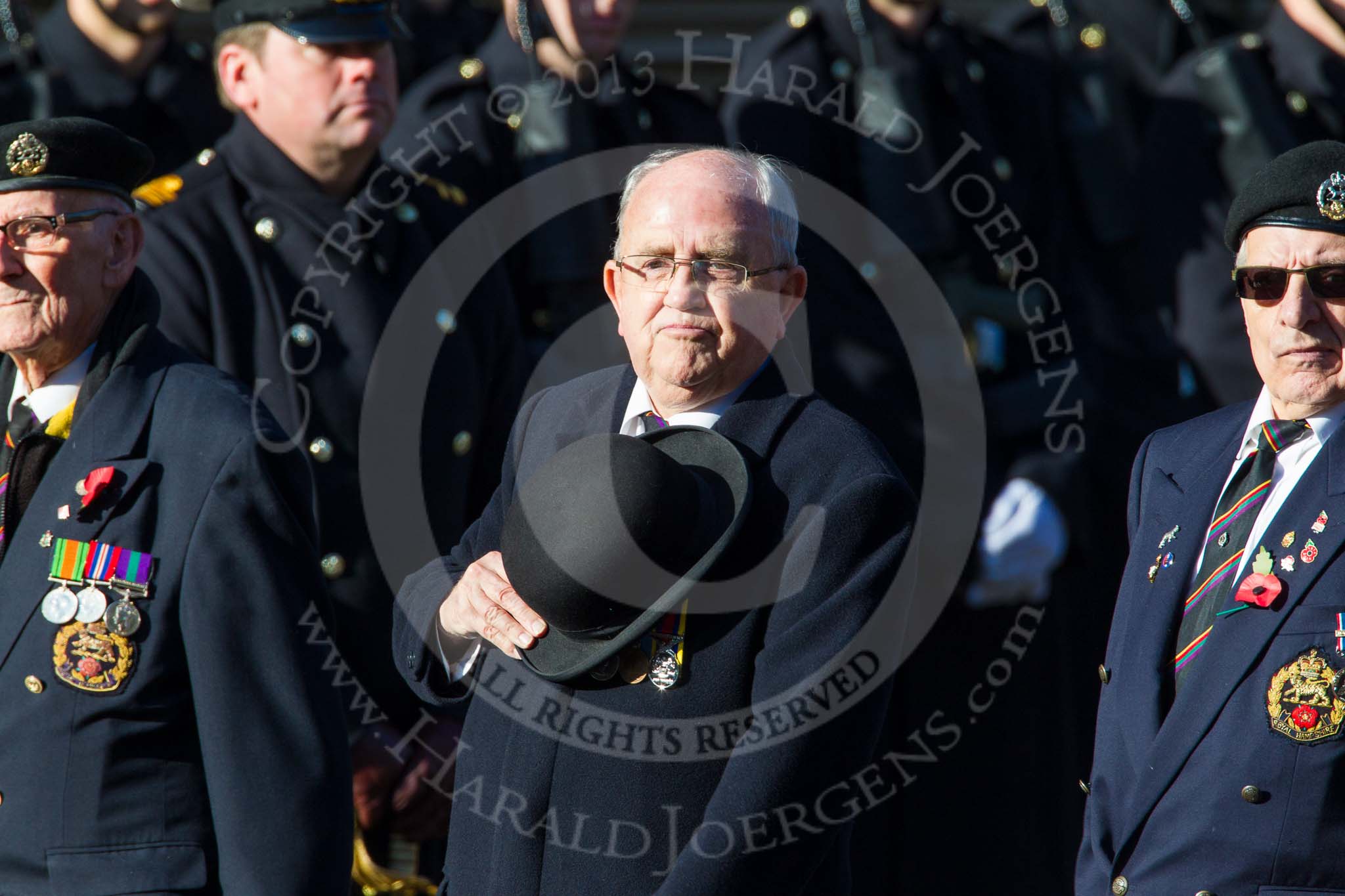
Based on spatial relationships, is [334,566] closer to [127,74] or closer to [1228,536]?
[127,74]

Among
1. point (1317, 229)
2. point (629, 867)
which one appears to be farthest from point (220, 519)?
point (1317, 229)

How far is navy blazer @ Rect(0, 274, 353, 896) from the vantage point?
10.5ft

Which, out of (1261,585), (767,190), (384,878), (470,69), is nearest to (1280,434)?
(1261,585)

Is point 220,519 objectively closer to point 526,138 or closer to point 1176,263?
point 526,138

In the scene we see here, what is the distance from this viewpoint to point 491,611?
300cm

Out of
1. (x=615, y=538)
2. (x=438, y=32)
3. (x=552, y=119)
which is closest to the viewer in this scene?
(x=615, y=538)

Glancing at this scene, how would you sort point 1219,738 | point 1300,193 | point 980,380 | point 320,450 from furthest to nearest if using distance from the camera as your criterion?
point 980,380
point 320,450
point 1300,193
point 1219,738

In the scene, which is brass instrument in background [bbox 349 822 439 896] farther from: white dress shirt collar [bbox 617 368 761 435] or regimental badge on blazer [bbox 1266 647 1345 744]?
regimental badge on blazer [bbox 1266 647 1345 744]

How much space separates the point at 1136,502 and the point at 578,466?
1.14m

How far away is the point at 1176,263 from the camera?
5.66 m

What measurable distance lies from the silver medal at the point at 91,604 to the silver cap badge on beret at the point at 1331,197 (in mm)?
2069

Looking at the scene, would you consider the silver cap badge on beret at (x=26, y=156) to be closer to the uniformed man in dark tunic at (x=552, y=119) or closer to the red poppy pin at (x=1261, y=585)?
the uniformed man in dark tunic at (x=552, y=119)

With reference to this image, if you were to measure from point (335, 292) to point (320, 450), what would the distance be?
38 cm

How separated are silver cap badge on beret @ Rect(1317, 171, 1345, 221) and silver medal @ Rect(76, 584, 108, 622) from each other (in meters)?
2.07
